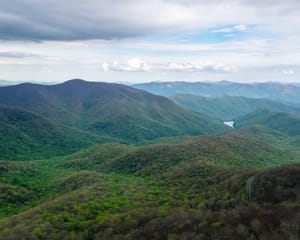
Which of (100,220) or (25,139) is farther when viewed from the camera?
(25,139)

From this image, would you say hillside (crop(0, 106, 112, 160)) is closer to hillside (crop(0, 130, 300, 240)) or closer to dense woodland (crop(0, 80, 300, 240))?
dense woodland (crop(0, 80, 300, 240))

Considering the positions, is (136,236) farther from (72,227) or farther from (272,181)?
(272,181)

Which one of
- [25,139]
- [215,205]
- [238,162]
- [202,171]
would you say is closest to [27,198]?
[202,171]

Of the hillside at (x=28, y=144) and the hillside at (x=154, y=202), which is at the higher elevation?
the hillside at (x=154, y=202)

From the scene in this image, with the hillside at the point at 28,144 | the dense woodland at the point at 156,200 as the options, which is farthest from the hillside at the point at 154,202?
the hillside at the point at 28,144

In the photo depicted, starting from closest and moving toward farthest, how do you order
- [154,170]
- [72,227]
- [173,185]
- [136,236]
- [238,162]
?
[136,236], [72,227], [173,185], [154,170], [238,162]

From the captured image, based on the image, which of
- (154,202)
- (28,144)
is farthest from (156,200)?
(28,144)

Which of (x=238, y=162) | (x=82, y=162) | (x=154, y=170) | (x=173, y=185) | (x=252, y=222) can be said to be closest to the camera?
(x=252, y=222)

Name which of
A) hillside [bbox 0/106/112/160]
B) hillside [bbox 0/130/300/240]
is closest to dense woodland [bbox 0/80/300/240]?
hillside [bbox 0/130/300/240]

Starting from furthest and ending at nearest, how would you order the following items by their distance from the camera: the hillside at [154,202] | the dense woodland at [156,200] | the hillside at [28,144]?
the hillside at [28,144]
the dense woodland at [156,200]
the hillside at [154,202]

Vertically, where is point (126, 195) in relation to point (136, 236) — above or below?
below

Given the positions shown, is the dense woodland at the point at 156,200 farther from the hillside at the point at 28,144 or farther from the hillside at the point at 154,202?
the hillside at the point at 28,144
